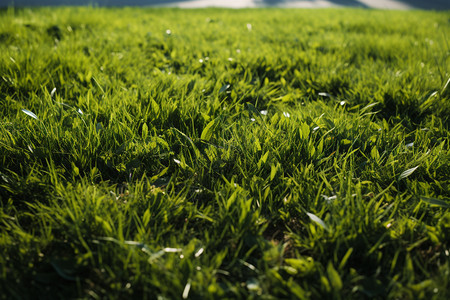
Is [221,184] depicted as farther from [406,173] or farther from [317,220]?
[406,173]

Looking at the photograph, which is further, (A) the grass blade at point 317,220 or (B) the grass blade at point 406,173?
(B) the grass blade at point 406,173

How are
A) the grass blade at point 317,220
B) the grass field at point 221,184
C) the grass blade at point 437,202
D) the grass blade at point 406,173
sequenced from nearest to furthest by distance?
the grass field at point 221,184 → the grass blade at point 317,220 → the grass blade at point 437,202 → the grass blade at point 406,173

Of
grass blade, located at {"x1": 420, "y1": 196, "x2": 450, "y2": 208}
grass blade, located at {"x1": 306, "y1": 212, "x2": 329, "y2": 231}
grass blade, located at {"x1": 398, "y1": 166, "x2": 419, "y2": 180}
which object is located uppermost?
grass blade, located at {"x1": 398, "y1": 166, "x2": 419, "y2": 180}

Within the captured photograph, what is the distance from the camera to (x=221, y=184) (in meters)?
1.43

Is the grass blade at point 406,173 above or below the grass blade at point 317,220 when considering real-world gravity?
above

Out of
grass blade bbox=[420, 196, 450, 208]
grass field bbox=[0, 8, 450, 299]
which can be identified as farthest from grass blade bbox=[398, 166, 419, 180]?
A: grass blade bbox=[420, 196, 450, 208]

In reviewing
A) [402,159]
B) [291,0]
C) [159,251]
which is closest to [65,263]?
[159,251]

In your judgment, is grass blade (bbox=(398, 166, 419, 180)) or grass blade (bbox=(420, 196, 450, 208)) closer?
grass blade (bbox=(420, 196, 450, 208))

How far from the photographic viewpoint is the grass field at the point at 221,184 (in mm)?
1034

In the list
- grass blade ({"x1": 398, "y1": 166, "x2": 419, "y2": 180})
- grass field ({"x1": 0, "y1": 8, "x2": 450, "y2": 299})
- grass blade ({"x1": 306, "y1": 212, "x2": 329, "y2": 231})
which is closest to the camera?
grass field ({"x1": 0, "y1": 8, "x2": 450, "y2": 299})

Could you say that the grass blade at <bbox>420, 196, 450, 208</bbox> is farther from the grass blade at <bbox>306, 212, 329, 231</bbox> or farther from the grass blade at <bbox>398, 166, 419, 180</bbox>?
the grass blade at <bbox>306, 212, 329, 231</bbox>

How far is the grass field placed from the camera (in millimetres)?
1034

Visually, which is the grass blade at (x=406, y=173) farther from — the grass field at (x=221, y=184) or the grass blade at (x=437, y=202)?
the grass blade at (x=437, y=202)

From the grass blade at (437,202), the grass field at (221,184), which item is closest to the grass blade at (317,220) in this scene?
the grass field at (221,184)
